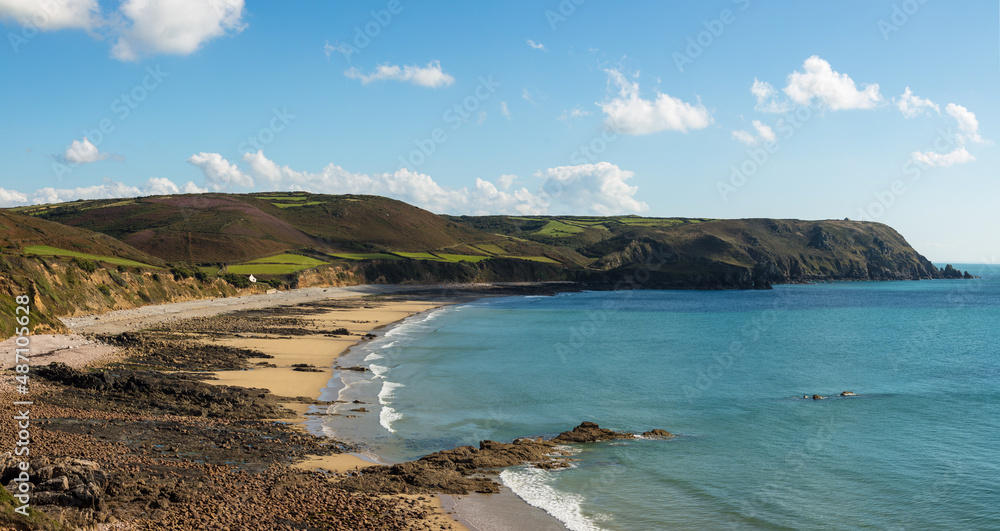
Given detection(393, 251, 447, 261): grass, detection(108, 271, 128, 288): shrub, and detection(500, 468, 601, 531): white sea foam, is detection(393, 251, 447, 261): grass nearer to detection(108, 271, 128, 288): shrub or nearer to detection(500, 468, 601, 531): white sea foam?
detection(108, 271, 128, 288): shrub

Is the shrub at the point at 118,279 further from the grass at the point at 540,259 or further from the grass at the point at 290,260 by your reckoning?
the grass at the point at 540,259

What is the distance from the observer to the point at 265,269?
10369 centimetres

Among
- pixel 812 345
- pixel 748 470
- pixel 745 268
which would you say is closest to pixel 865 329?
pixel 812 345

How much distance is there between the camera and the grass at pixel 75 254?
2218 inches

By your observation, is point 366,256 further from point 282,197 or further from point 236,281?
point 282,197

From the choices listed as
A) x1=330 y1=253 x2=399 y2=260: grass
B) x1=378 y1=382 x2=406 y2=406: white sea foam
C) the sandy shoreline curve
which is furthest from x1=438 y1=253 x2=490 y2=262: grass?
x1=378 y1=382 x2=406 y2=406: white sea foam

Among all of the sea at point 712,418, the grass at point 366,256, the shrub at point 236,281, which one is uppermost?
the grass at point 366,256

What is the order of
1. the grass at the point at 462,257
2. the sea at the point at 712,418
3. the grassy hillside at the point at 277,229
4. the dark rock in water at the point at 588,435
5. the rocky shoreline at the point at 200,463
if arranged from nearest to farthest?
the rocky shoreline at the point at 200,463
the sea at the point at 712,418
the dark rock in water at the point at 588,435
the grassy hillside at the point at 277,229
the grass at the point at 462,257

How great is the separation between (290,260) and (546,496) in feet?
354

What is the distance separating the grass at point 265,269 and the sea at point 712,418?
170ft

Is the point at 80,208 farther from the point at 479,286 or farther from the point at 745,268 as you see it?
the point at 745,268

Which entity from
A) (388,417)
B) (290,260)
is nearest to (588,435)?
(388,417)

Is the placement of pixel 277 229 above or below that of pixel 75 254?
above

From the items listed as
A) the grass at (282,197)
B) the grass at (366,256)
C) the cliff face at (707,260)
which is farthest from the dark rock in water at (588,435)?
the grass at (282,197)
